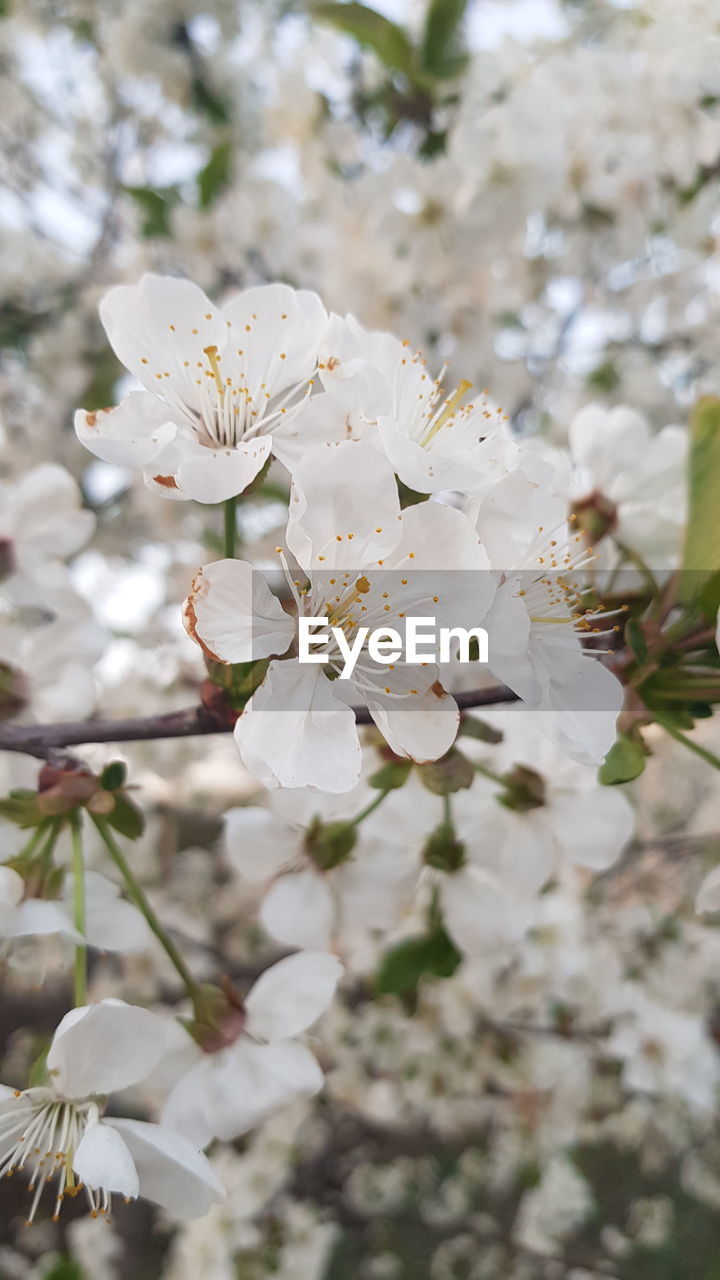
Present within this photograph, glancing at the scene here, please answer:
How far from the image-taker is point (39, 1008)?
327cm

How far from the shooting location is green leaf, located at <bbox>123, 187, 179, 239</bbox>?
1571 mm

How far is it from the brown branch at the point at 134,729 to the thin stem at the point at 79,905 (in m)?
0.05

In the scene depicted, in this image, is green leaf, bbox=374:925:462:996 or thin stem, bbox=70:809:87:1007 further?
green leaf, bbox=374:925:462:996

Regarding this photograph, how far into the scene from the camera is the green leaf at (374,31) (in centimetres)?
113

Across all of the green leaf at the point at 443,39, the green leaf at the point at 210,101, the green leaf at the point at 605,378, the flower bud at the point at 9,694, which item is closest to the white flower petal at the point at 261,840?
the flower bud at the point at 9,694

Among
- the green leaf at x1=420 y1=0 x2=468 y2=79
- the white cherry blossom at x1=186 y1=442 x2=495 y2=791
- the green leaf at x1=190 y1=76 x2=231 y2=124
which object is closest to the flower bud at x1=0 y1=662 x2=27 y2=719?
the white cherry blossom at x1=186 y1=442 x2=495 y2=791

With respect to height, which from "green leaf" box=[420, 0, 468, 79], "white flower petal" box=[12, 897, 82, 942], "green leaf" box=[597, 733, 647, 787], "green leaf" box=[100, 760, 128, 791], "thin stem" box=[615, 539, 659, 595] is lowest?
"white flower petal" box=[12, 897, 82, 942]

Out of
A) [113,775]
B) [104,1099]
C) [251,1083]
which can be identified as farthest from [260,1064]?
[113,775]

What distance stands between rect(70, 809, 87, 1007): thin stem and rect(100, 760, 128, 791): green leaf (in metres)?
0.03

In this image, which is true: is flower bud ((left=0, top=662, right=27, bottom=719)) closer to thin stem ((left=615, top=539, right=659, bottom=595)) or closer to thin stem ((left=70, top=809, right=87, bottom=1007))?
thin stem ((left=70, top=809, right=87, bottom=1007))

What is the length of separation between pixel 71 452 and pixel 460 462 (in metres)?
1.87

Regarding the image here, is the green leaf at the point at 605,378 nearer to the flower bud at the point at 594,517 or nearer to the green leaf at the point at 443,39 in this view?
the green leaf at the point at 443,39

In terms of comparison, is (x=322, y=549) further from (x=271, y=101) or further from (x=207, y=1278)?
(x=207, y=1278)

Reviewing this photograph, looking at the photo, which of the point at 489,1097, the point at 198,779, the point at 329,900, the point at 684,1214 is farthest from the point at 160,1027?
the point at 684,1214
